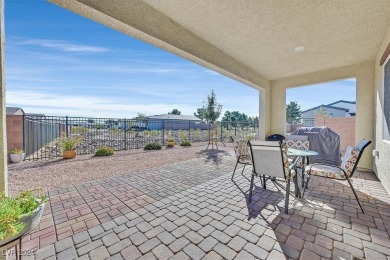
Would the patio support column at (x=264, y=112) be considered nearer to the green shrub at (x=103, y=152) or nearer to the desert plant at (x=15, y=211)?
the green shrub at (x=103, y=152)

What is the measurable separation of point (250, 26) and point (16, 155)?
6.67 metres

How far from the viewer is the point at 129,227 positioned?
186cm

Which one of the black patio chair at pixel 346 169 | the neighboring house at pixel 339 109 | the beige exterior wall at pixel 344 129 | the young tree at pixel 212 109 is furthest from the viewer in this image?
the neighboring house at pixel 339 109

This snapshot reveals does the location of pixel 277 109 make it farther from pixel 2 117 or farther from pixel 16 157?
pixel 16 157

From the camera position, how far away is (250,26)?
2.95m

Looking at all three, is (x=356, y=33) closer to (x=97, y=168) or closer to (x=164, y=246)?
(x=164, y=246)

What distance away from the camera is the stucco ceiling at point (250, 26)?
2357 millimetres

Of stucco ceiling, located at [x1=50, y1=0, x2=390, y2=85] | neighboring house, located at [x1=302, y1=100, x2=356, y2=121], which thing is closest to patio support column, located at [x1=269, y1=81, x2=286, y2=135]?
stucco ceiling, located at [x1=50, y1=0, x2=390, y2=85]

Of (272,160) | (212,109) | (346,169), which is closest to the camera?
(272,160)

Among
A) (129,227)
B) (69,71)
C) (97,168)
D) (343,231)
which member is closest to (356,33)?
(343,231)

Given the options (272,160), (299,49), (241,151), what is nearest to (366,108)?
(299,49)

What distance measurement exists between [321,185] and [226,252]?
2.67m

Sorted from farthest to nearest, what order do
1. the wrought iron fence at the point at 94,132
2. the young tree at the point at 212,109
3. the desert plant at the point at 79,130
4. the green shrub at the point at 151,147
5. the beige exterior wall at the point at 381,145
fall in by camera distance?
the young tree at the point at 212,109
the green shrub at the point at 151,147
the desert plant at the point at 79,130
the wrought iron fence at the point at 94,132
the beige exterior wall at the point at 381,145

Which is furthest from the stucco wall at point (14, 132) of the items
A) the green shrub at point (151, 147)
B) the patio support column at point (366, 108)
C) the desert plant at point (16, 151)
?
the patio support column at point (366, 108)
